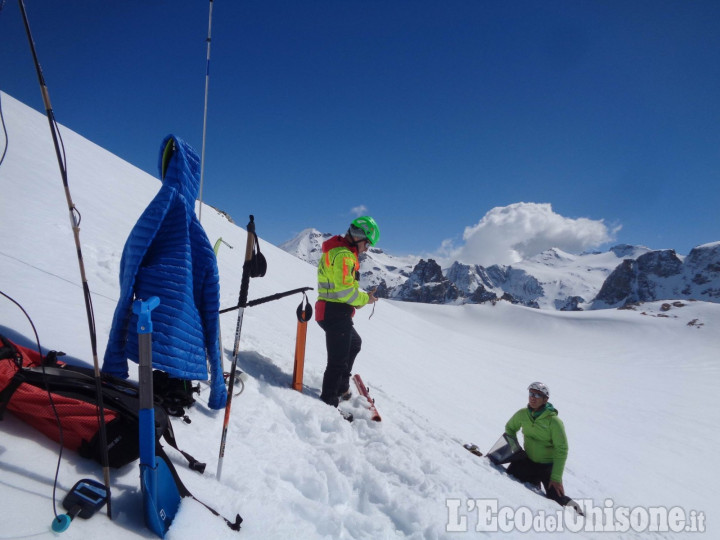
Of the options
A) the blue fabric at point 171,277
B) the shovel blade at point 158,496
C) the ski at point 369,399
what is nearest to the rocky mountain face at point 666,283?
the ski at point 369,399

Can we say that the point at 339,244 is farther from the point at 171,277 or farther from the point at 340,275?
the point at 171,277

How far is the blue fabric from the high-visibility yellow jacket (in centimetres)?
186

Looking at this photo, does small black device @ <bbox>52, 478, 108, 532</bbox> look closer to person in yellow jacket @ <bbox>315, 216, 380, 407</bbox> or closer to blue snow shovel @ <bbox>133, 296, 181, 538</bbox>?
blue snow shovel @ <bbox>133, 296, 181, 538</bbox>

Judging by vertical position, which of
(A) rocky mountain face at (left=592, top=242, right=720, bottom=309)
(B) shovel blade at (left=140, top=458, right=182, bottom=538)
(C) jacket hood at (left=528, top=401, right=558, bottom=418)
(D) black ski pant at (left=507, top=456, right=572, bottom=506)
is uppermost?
(A) rocky mountain face at (left=592, top=242, right=720, bottom=309)

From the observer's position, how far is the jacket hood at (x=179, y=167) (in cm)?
289

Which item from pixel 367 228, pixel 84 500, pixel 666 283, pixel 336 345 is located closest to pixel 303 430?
pixel 336 345

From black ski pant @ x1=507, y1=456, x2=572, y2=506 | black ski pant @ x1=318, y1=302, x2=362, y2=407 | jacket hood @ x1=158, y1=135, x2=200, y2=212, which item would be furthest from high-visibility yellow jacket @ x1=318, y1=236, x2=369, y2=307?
black ski pant @ x1=507, y1=456, x2=572, y2=506

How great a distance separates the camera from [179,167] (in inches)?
114

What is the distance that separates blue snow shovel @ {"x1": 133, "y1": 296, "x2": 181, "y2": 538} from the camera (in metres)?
1.75

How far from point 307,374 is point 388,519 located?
309 centimetres

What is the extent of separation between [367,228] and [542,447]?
13.4 ft

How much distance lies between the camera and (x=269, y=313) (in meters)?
10.1

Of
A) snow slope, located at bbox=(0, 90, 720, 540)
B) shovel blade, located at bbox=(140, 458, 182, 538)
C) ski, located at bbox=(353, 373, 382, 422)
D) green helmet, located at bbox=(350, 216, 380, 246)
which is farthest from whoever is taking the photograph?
green helmet, located at bbox=(350, 216, 380, 246)

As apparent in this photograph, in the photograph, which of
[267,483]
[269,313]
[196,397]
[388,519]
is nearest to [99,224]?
[269,313]
